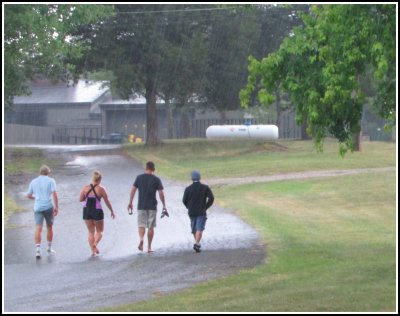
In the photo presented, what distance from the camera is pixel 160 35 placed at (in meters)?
37.3

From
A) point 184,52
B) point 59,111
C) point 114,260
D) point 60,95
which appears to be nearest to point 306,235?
point 114,260

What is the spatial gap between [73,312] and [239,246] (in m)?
5.63

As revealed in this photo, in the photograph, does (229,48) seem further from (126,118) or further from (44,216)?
(126,118)

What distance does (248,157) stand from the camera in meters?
35.0

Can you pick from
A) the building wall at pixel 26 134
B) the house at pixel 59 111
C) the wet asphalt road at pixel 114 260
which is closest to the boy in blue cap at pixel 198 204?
the wet asphalt road at pixel 114 260

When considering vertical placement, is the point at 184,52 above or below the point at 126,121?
above

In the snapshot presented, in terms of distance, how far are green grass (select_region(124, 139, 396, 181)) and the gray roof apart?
31139 millimetres

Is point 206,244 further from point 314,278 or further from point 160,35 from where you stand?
point 160,35

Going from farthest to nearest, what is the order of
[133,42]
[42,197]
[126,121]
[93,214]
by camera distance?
[126,121] < [133,42] < [42,197] < [93,214]

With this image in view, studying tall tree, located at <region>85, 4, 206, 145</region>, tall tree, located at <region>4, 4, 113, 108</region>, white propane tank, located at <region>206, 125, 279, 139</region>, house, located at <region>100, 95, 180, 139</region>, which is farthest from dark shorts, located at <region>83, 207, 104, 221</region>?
house, located at <region>100, 95, 180, 139</region>

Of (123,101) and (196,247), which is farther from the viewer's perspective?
(123,101)

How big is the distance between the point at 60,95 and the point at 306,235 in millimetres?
60689

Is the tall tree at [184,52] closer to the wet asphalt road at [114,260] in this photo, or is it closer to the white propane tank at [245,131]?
the white propane tank at [245,131]

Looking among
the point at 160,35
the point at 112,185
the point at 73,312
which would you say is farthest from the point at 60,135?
the point at 73,312
